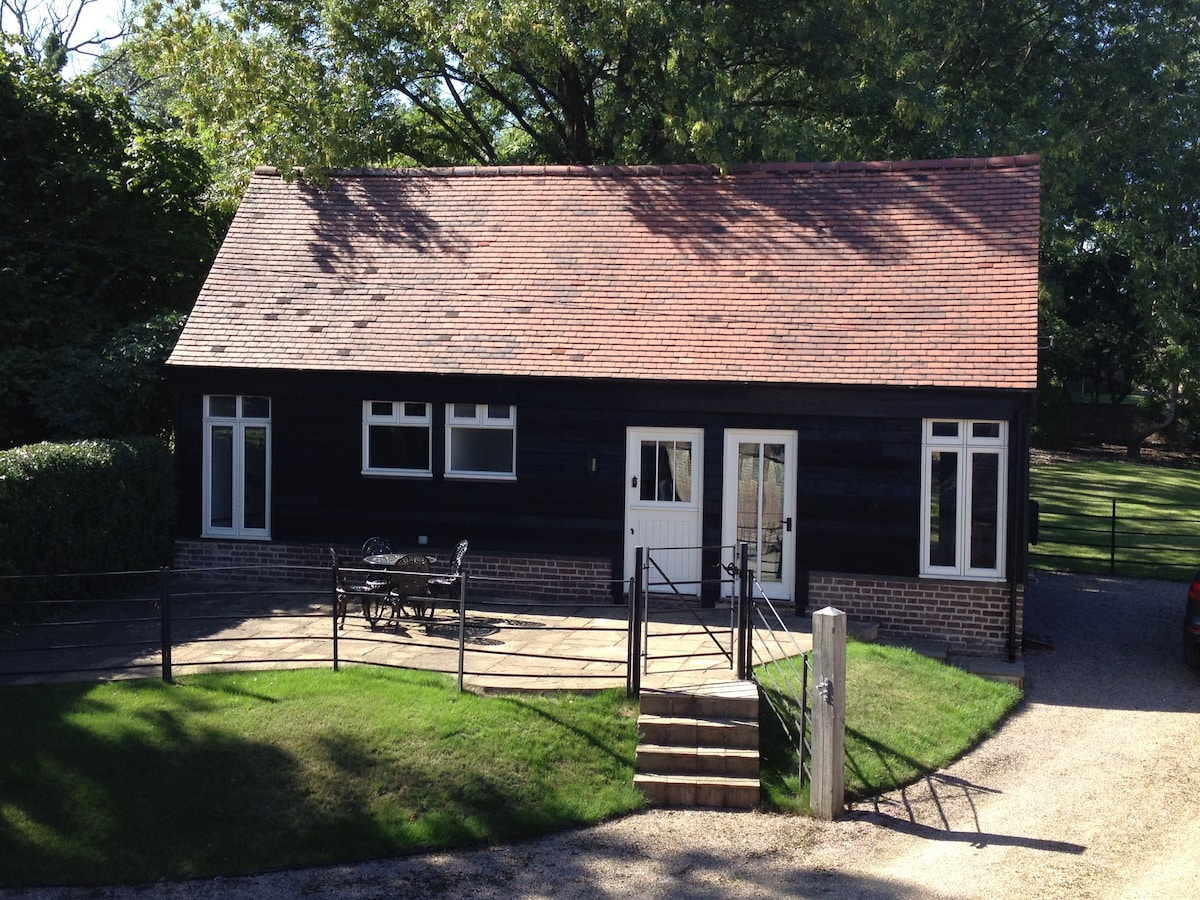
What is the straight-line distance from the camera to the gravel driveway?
834cm

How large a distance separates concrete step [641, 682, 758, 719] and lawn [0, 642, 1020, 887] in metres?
0.27

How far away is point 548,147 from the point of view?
24.4 m

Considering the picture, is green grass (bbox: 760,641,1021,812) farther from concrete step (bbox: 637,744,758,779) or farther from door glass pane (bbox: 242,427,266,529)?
door glass pane (bbox: 242,427,266,529)

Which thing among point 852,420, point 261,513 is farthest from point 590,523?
point 261,513

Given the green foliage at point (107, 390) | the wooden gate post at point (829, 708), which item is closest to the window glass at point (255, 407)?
the green foliage at point (107, 390)

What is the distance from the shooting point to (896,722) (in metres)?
11.1

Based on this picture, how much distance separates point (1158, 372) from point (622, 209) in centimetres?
2349

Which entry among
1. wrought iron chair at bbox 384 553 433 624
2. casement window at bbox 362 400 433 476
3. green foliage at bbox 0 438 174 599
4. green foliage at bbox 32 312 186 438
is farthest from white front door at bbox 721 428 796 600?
green foliage at bbox 32 312 186 438

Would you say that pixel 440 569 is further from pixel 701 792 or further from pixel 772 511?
pixel 701 792

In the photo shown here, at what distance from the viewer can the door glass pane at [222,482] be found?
16250 mm

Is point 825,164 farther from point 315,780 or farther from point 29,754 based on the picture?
point 29,754

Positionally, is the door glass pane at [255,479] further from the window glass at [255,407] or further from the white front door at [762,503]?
the white front door at [762,503]

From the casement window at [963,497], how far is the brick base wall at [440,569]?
396 cm

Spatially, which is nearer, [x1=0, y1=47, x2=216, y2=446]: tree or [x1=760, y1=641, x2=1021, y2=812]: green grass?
[x1=760, y1=641, x2=1021, y2=812]: green grass
